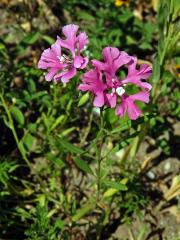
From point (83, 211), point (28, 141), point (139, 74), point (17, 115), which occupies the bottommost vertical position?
point (83, 211)

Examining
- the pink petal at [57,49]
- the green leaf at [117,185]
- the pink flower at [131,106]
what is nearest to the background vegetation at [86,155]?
the green leaf at [117,185]

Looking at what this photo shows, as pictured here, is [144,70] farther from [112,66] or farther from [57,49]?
[57,49]

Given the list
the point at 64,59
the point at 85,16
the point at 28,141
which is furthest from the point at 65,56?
the point at 85,16

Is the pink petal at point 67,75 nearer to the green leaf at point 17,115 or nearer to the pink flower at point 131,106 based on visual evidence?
the pink flower at point 131,106

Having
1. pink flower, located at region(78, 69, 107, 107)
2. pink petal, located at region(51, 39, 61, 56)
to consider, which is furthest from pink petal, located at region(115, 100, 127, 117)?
pink petal, located at region(51, 39, 61, 56)

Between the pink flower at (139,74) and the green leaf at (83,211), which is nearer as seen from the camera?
the pink flower at (139,74)

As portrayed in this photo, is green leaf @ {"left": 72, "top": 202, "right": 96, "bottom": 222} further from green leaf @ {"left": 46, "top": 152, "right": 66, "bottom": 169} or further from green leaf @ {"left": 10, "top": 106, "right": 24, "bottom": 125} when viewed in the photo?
green leaf @ {"left": 10, "top": 106, "right": 24, "bottom": 125}
